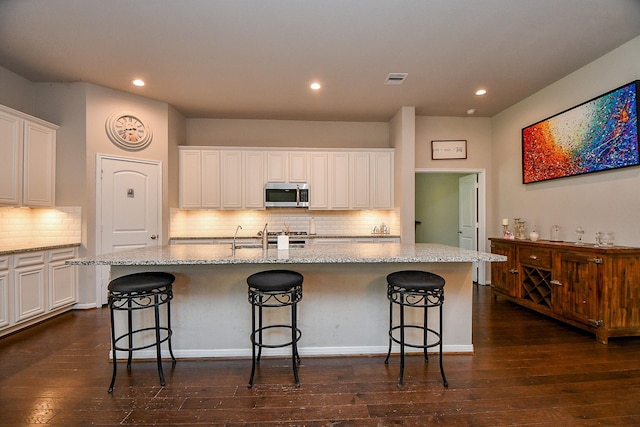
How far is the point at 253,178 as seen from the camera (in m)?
4.96

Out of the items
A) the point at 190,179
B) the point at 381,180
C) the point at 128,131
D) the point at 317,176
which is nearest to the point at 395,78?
the point at 381,180

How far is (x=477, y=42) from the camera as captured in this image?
2.93m

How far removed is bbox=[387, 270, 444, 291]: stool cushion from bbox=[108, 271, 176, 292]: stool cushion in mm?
1690

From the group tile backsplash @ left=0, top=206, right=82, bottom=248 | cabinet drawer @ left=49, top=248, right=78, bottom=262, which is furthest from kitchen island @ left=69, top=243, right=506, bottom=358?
tile backsplash @ left=0, top=206, right=82, bottom=248

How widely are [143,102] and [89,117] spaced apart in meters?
0.70

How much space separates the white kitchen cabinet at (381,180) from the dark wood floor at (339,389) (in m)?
2.66

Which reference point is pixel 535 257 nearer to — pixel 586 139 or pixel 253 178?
pixel 586 139

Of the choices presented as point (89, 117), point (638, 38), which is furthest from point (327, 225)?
point (638, 38)

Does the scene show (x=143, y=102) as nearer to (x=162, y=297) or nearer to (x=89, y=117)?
(x=89, y=117)

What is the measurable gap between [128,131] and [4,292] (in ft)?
7.59

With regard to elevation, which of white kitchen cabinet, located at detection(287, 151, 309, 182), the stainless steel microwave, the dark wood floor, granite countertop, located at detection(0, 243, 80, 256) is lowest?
the dark wood floor

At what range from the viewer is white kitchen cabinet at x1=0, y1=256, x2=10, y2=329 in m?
2.92

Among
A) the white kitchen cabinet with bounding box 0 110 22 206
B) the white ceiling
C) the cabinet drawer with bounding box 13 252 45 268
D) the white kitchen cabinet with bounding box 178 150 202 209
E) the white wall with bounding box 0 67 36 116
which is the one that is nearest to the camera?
the white ceiling

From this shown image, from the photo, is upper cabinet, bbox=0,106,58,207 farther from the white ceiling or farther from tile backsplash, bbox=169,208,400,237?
tile backsplash, bbox=169,208,400,237
